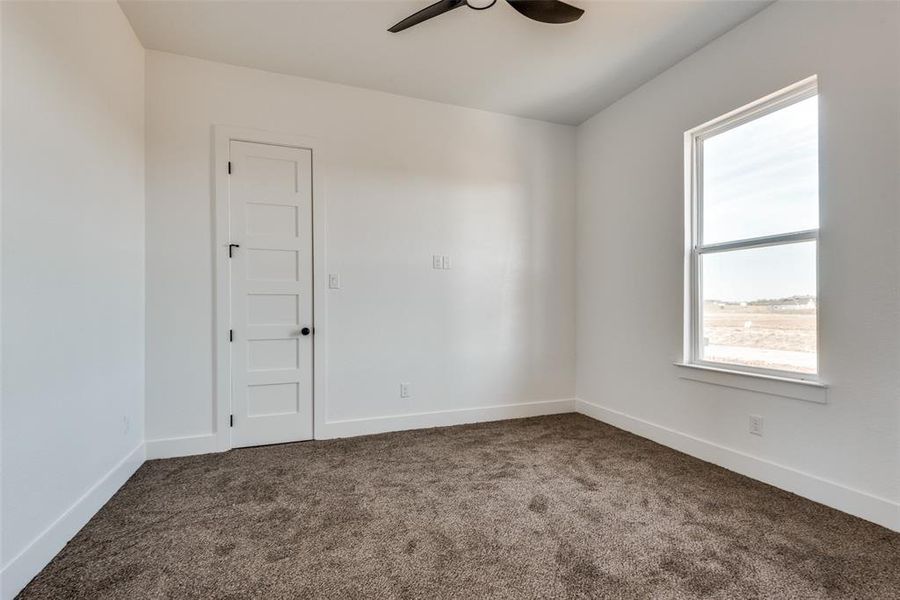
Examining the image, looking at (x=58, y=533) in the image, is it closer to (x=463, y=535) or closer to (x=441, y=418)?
(x=463, y=535)

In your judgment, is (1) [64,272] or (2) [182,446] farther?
(2) [182,446]

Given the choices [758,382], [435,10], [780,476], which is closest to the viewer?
[435,10]

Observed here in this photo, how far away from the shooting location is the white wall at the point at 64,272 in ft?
4.91

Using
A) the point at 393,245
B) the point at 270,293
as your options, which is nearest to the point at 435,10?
the point at 393,245

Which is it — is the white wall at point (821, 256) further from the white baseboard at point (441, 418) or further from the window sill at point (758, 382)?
the white baseboard at point (441, 418)

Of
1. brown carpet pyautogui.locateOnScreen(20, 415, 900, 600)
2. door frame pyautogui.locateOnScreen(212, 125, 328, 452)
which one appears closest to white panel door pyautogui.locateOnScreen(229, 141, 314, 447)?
door frame pyautogui.locateOnScreen(212, 125, 328, 452)

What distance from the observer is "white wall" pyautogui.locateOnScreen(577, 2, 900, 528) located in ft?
6.30

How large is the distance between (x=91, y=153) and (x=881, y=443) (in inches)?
161

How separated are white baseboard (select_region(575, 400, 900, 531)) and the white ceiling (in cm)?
268

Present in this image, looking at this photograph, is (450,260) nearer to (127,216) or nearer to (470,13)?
(470,13)

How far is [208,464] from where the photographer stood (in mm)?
2676

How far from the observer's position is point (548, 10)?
84.0 inches

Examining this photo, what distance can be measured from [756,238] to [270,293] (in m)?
3.31

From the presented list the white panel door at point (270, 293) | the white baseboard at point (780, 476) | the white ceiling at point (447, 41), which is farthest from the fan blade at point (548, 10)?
the white baseboard at point (780, 476)
